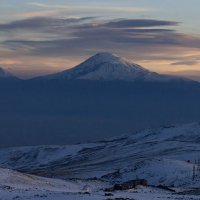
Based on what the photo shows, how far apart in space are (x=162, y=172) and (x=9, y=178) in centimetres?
5666

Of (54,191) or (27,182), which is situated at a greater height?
→ (54,191)

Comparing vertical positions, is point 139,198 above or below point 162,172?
above

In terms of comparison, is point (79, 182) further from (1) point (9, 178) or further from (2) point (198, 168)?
(2) point (198, 168)

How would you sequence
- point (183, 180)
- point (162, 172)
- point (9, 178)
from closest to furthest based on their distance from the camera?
point (9, 178) → point (183, 180) → point (162, 172)

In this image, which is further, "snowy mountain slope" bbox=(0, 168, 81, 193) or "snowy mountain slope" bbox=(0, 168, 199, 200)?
"snowy mountain slope" bbox=(0, 168, 81, 193)

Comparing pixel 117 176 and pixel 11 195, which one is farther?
pixel 117 176

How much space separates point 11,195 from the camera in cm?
5369

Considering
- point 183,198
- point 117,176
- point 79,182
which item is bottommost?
point 117,176

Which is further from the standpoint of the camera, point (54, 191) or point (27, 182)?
point (27, 182)

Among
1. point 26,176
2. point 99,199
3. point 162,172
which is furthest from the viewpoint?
point 162,172

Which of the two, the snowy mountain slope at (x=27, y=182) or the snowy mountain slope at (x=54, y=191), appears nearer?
the snowy mountain slope at (x=54, y=191)

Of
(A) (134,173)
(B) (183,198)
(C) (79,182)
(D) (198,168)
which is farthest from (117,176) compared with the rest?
(B) (183,198)

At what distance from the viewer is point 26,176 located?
86750 mm

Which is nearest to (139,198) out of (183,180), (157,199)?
(157,199)
